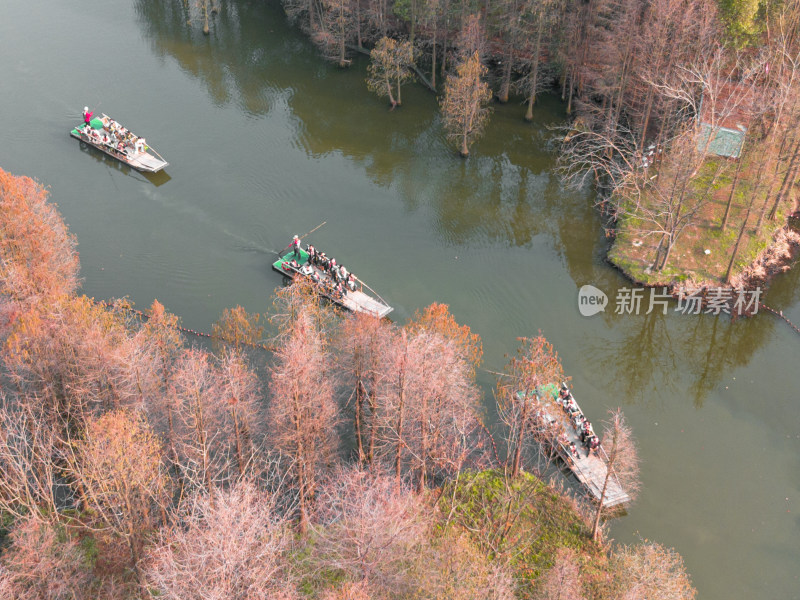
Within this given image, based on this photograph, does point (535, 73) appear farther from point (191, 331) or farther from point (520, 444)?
point (520, 444)

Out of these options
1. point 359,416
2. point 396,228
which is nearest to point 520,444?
point 359,416

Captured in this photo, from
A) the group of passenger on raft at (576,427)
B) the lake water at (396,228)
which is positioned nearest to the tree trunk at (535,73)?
the lake water at (396,228)

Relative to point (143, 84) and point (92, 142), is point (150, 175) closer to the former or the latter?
point (92, 142)

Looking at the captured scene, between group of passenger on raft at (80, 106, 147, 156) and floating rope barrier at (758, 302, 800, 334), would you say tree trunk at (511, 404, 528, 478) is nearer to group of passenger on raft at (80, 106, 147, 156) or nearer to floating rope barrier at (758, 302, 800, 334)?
floating rope barrier at (758, 302, 800, 334)

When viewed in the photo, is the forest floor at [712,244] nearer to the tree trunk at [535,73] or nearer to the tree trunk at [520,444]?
the tree trunk at [535,73]

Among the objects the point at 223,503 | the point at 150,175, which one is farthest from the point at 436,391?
the point at 150,175
